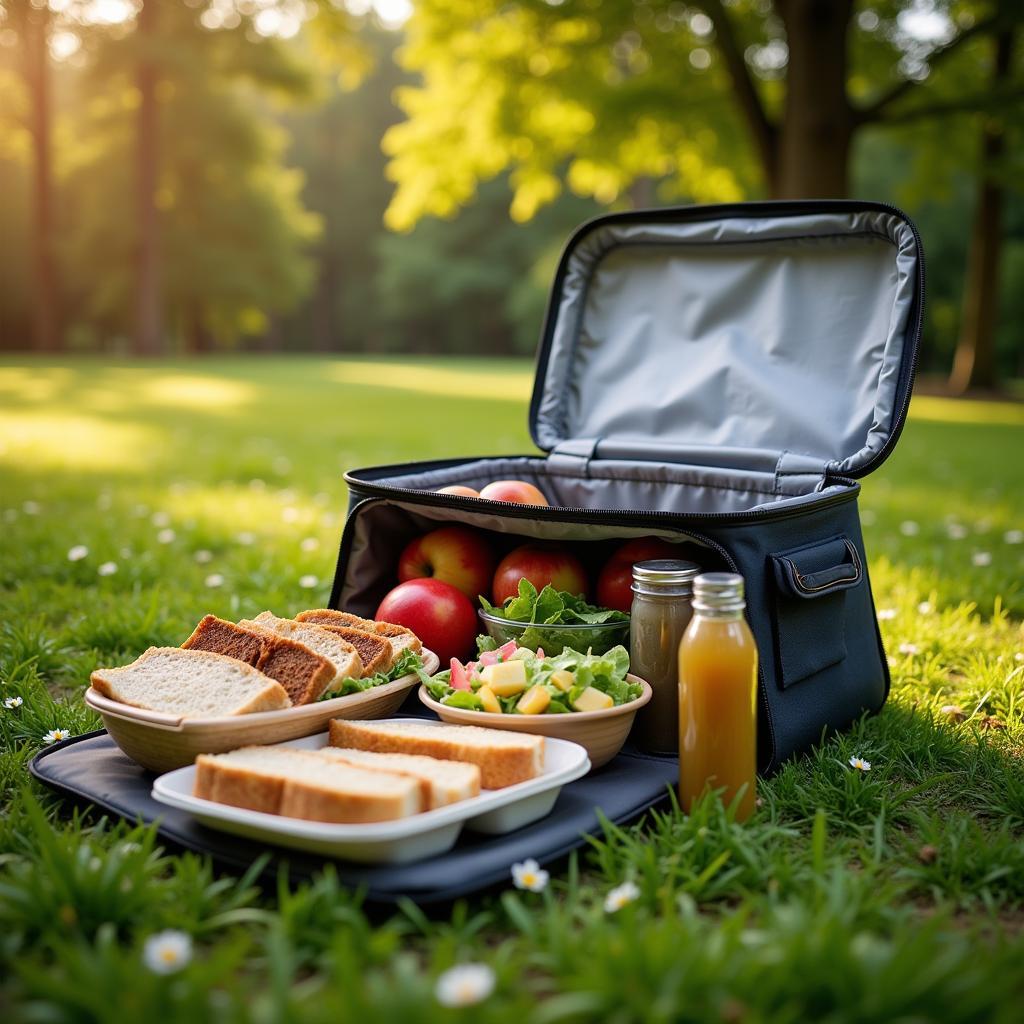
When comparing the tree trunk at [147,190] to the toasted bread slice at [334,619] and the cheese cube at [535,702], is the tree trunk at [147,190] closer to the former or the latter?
the toasted bread slice at [334,619]

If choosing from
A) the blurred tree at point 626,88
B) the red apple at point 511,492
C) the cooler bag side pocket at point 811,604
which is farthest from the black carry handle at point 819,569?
the blurred tree at point 626,88

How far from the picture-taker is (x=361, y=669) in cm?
241

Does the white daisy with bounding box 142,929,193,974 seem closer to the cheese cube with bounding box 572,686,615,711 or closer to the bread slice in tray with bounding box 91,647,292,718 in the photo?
the bread slice in tray with bounding box 91,647,292,718

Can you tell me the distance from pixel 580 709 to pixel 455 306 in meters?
46.3

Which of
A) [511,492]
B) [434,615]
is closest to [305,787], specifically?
[434,615]

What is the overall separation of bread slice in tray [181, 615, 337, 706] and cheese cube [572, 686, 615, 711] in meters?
0.55

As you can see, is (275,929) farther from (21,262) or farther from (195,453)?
(21,262)

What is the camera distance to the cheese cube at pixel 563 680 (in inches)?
88.9

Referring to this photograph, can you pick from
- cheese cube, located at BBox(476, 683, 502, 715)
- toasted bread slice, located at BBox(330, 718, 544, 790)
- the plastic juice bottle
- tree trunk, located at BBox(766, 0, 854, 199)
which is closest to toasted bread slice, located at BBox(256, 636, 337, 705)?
toasted bread slice, located at BBox(330, 718, 544, 790)

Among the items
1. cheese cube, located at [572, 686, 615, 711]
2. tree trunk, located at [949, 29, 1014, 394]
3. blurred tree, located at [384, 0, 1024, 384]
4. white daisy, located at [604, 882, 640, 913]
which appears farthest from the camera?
tree trunk, located at [949, 29, 1014, 394]

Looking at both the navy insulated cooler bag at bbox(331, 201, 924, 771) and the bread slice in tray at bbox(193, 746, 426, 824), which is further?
the navy insulated cooler bag at bbox(331, 201, 924, 771)

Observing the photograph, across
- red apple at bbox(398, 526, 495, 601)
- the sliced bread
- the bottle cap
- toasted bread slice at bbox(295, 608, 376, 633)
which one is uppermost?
the bottle cap

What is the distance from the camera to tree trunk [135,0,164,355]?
23.9 metres

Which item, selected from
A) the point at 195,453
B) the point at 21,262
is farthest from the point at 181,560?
the point at 21,262
